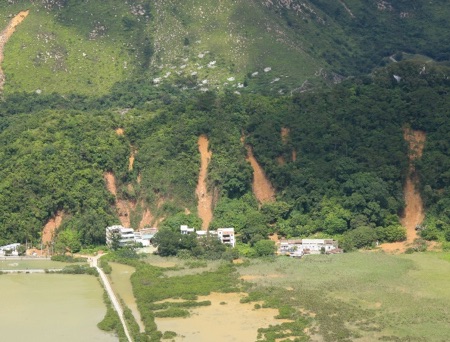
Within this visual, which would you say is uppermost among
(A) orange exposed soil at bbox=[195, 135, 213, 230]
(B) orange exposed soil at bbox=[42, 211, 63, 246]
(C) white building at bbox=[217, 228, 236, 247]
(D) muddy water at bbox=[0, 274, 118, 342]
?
(A) orange exposed soil at bbox=[195, 135, 213, 230]

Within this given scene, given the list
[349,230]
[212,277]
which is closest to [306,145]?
[349,230]

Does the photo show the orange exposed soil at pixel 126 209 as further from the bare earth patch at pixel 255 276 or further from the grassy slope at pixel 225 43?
the grassy slope at pixel 225 43

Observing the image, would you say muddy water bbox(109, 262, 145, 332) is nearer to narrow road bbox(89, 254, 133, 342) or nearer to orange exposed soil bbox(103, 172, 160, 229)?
narrow road bbox(89, 254, 133, 342)

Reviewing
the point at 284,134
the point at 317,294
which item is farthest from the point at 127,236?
the point at 317,294

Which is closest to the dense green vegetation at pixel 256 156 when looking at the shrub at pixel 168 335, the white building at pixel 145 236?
the white building at pixel 145 236

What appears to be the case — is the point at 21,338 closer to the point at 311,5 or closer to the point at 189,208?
the point at 189,208

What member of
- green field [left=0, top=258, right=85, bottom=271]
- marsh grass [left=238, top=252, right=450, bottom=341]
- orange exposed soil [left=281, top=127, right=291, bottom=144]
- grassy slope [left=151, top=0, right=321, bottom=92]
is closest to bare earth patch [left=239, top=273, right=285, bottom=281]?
marsh grass [left=238, top=252, right=450, bottom=341]
